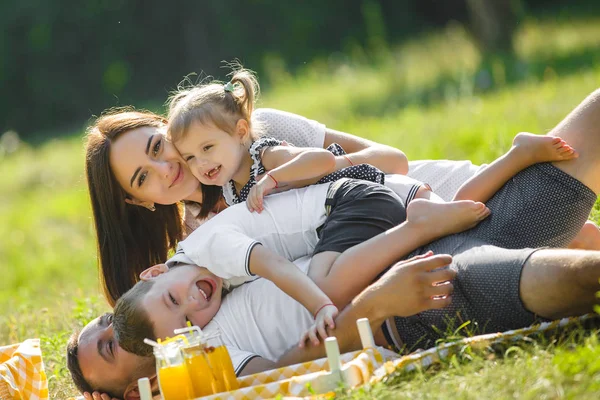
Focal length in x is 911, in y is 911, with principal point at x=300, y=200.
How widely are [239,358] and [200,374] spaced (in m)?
0.31

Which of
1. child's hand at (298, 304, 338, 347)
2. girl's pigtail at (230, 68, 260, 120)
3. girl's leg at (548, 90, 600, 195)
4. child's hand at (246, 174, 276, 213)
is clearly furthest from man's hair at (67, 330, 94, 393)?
girl's leg at (548, 90, 600, 195)

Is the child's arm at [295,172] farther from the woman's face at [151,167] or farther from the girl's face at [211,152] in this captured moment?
the woman's face at [151,167]

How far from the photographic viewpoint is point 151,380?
3891mm

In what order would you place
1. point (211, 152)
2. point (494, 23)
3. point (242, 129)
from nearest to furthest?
1. point (211, 152)
2. point (242, 129)
3. point (494, 23)

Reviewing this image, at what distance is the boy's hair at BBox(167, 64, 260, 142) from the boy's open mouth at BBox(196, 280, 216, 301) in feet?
2.42

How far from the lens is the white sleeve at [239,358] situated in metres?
3.47

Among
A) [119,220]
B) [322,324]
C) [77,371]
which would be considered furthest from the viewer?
[119,220]

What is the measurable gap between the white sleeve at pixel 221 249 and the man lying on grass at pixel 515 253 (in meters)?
0.24

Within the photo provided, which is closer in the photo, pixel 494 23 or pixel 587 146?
pixel 587 146

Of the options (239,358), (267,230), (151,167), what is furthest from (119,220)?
(239,358)

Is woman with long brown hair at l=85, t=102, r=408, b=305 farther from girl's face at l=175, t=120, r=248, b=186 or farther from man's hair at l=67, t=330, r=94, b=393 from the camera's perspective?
man's hair at l=67, t=330, r=94, b=393

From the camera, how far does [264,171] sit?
418 cm

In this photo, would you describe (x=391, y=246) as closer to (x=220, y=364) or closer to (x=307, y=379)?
(x=307, y=379)

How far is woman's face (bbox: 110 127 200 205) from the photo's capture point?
4277 mm
